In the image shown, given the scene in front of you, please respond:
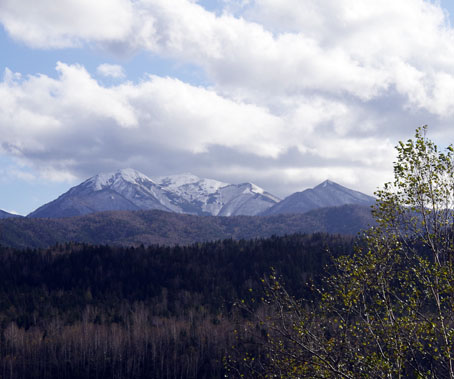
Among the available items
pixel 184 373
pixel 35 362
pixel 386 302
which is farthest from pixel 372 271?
pixel 35 362

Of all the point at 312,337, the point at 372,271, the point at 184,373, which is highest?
the point at 372,271

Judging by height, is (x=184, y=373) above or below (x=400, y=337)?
below

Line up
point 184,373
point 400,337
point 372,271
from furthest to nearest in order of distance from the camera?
point 184,373 < point 372,271 < point 400,337

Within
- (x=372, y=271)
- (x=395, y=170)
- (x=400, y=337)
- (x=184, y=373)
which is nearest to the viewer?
(x=400, y=337)

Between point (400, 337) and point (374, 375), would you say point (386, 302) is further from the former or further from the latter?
point (374, 375)

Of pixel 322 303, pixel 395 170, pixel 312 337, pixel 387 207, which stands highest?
pixel 395 170

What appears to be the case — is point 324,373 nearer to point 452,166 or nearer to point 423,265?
point 423,265

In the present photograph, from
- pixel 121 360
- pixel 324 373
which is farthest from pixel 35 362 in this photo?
pixel 324 373

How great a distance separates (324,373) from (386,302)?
5.68 metres

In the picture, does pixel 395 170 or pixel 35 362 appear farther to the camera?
pixel 35 362

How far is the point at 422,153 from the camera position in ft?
100

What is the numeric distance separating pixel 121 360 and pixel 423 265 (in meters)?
188

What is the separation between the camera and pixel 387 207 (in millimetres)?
30625

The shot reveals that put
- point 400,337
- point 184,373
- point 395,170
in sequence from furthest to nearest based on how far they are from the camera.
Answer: point 184,373, point 395,170, point 400,337
